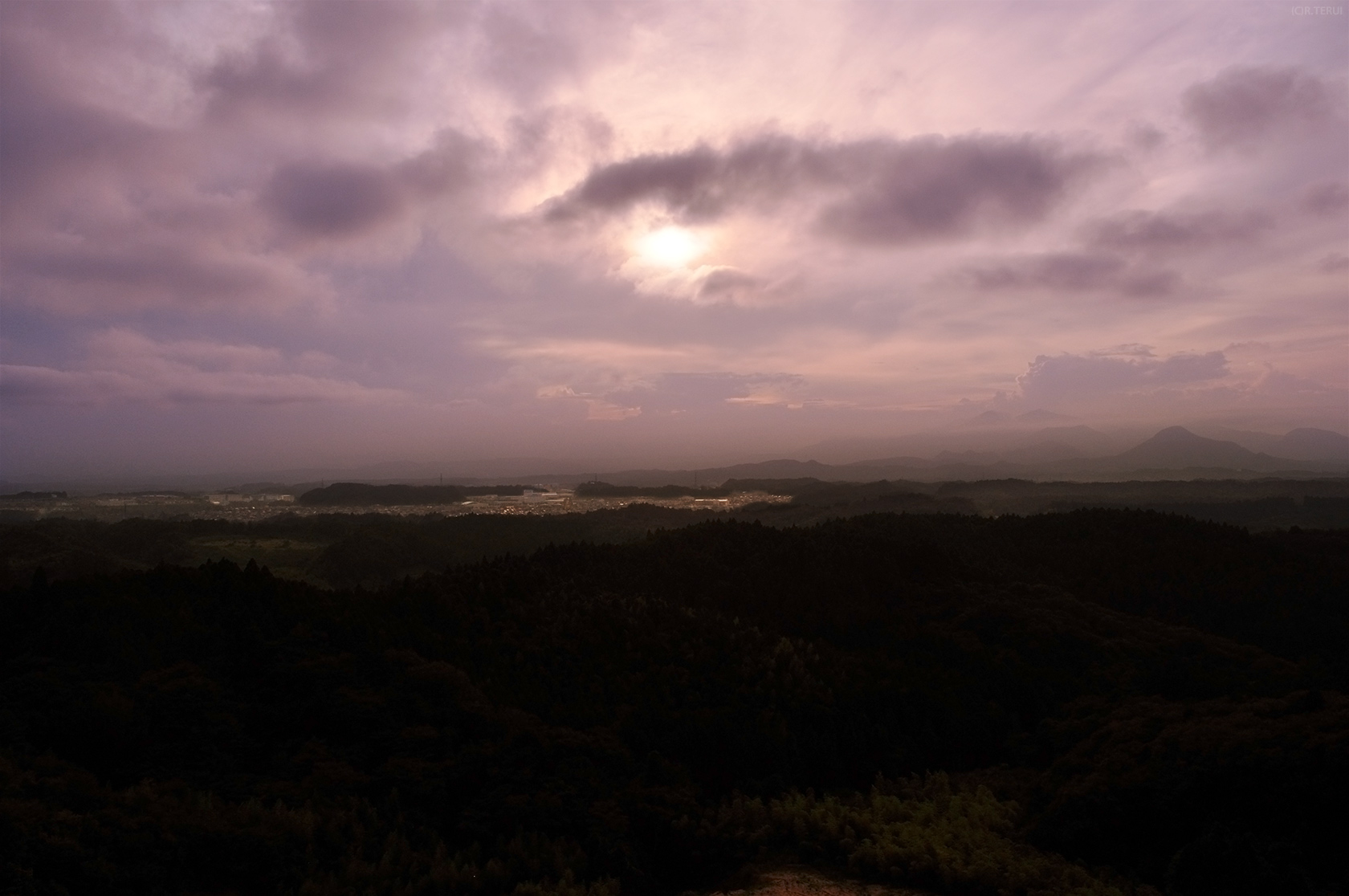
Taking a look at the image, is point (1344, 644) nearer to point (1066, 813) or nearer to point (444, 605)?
point (1066, 813)

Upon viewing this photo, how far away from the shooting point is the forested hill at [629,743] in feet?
30.4

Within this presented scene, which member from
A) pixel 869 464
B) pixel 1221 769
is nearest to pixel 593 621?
pixel 1221 769

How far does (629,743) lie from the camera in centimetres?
1457

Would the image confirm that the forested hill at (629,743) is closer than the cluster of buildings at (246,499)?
Yes

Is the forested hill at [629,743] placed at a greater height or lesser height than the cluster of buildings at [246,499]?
lesser

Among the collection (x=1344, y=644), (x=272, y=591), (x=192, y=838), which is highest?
(x=272, y=591)

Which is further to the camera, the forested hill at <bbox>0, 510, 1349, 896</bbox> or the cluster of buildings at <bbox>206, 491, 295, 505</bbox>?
the cluster of buildings at <bbox>206, 491, 295, 505</bbox>

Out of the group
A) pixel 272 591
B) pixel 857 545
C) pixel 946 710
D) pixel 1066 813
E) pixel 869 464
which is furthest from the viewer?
pixel 869 464

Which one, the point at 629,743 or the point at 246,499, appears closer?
the point at 629,743

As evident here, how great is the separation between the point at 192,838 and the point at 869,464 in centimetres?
14628

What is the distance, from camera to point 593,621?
2128 centimetres

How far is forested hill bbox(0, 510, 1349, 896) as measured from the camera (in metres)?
9.27

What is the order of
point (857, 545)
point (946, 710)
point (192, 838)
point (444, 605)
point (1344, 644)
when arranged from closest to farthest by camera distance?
point (192, 838) < point (946, 710) < point (444, 605) < point (1344, 644) < point (857, 545)

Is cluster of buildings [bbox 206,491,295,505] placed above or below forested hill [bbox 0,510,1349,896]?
above
